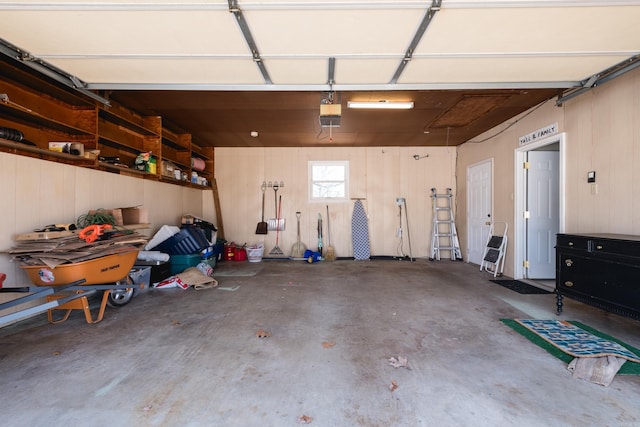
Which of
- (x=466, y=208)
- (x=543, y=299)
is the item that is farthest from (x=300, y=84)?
(x=466, y=208)

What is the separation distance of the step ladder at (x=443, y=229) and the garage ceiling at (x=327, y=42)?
13.4 ft

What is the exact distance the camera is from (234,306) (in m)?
3.45

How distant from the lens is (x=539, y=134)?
4.22 metres

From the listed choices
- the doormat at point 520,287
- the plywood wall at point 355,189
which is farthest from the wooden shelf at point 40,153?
the doormat at point 520,287

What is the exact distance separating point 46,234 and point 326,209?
513 cm

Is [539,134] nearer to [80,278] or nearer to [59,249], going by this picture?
[80,278]

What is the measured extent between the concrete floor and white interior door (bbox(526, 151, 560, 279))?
1.46 m

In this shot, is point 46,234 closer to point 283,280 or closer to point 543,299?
point 283,280

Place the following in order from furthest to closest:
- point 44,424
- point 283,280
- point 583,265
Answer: point 283,280
point 583,265
point 44,424

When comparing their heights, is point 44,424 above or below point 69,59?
below

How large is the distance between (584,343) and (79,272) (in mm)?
4572

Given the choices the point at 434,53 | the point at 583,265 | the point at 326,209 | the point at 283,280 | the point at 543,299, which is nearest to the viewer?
the point at 434,53

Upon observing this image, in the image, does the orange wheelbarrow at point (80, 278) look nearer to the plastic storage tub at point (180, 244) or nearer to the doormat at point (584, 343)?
the plastic storage tub at point (180, 244)

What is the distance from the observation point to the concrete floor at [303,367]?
5.30ft
